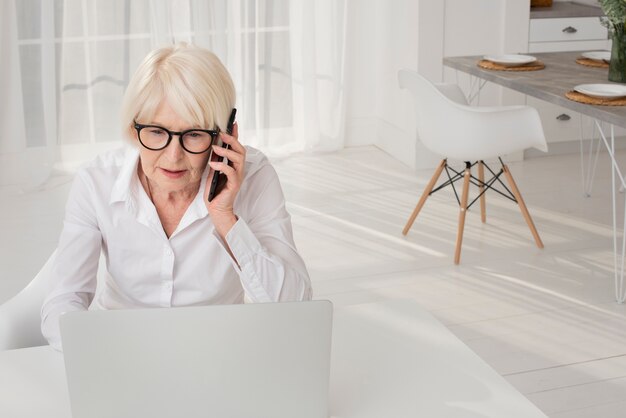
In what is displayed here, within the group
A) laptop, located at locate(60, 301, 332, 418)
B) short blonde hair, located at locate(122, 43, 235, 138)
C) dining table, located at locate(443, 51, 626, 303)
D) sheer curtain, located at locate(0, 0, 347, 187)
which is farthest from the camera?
sheer curtain, located at locate(0, 0, 347, 187)

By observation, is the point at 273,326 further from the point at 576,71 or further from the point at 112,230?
the point at 576,71

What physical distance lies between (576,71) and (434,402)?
297 cm

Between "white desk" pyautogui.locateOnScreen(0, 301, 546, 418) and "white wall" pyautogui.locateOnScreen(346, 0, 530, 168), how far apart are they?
356 centimetres

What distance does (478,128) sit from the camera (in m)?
3.76

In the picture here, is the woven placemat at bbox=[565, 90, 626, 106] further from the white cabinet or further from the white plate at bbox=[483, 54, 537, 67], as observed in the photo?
the white cabinet

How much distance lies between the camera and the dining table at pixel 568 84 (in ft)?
11.1

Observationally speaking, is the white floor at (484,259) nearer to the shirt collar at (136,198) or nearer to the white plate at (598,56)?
the white plate at (598,56)

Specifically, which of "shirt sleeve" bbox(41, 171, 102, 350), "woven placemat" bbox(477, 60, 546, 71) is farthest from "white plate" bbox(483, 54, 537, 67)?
"shirt sleeve" bbox(41, 171, 102, 350)

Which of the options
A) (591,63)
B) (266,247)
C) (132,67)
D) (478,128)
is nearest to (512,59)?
(591,63)

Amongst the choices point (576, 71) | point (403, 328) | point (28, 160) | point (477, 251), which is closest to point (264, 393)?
point (403, 328)

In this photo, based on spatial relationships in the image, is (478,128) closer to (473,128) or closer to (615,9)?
(473,128)

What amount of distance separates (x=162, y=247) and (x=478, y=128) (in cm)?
213

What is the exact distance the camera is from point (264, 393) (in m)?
1.32

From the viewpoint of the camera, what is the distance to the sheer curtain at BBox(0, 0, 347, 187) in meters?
4.89
